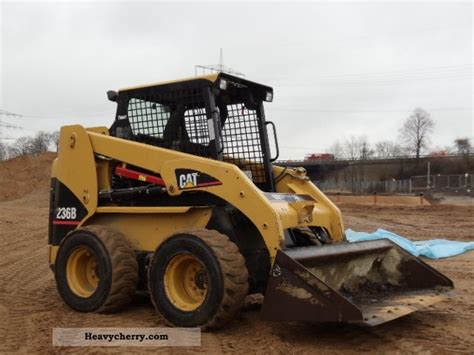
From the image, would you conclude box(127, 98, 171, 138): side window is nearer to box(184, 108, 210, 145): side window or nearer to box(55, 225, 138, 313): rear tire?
box(184, 108, 210, 145): side window

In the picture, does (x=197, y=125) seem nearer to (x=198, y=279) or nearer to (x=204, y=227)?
(x=204, y=227)

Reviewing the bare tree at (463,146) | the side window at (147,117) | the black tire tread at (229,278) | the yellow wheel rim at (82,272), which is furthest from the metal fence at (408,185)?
the black tire tread at (229,278)

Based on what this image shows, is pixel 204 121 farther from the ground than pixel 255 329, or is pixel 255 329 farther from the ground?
pixel 204 121

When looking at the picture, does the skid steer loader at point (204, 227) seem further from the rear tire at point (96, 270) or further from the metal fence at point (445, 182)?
the metal fence at point (445, 182)

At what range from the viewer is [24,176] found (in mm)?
36688

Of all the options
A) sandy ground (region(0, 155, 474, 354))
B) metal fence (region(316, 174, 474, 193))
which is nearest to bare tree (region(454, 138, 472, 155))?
metal fence (region(316, 174, 474, 193))

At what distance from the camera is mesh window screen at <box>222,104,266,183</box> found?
23.7 feet

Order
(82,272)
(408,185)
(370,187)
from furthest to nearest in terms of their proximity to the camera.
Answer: (370,187) < (408,185) < (82,272)

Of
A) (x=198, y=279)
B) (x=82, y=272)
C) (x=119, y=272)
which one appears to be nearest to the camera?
(x=198, y=279)

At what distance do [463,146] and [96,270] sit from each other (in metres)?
84.4

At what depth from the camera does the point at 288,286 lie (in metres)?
5.03

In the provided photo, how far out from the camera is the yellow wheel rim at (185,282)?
5.71 meters

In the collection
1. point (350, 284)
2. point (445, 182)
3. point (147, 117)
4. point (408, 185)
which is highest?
point (147, 117)

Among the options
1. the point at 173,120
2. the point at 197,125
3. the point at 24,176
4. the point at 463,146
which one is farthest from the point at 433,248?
the point at 463,146
